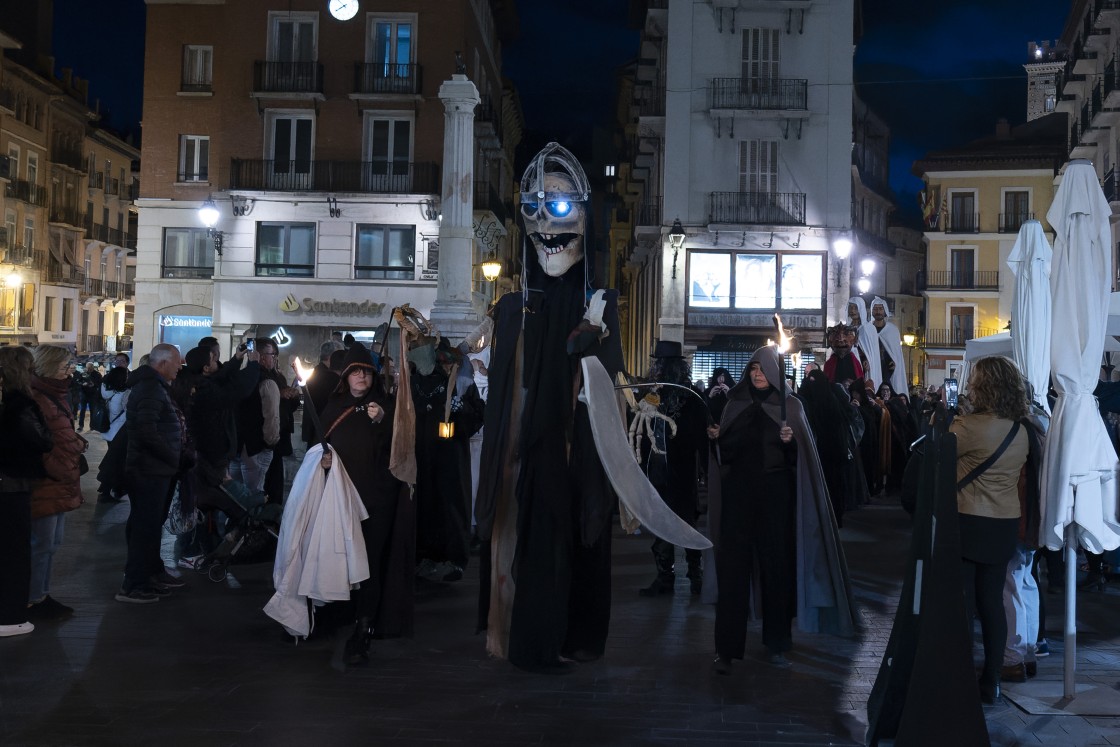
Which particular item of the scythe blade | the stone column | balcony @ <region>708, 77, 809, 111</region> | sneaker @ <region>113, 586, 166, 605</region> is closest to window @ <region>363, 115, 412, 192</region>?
balcony @ <region>708, 77, 809, 111</region>

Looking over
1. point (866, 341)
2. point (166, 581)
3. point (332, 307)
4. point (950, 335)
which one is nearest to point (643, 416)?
point (166, 581)

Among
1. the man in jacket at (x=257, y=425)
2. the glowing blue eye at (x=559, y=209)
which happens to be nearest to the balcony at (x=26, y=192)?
the man in jacket at (x=257, y=425)

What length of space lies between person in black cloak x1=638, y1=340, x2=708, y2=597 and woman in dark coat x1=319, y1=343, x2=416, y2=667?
2635 mm

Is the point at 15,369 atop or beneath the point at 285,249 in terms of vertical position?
beneath

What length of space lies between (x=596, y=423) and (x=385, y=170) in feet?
101

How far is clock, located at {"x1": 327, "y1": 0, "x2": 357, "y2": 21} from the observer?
117 ft

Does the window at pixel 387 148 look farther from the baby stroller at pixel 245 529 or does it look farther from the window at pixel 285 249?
the baby stroller at pixel 245 529

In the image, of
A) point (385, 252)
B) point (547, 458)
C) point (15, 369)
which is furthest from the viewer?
point (385, 252)

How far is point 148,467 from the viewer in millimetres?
8203

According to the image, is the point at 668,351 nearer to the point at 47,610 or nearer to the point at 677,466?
the point at 677,466

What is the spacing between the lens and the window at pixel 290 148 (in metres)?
35.6

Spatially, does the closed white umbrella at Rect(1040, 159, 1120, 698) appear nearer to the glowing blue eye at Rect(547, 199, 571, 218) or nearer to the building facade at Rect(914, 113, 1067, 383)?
the glowing blue eye at Rect(547, 199, 571, 218)

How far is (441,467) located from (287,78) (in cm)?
2985

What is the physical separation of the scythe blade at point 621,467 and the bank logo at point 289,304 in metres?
30.4
